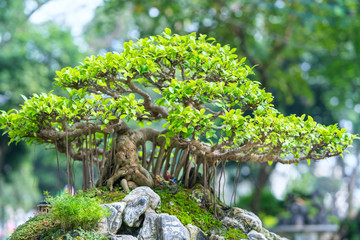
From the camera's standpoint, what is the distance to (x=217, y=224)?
464 cm

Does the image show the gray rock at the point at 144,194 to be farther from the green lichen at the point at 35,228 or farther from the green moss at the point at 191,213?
the green lichen at the point at 35,228

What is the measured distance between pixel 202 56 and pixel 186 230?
78.6 inches

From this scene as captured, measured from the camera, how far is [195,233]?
14.1ft

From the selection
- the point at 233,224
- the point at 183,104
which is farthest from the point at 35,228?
the point at 233,224

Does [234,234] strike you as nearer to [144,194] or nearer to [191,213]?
[191,213]

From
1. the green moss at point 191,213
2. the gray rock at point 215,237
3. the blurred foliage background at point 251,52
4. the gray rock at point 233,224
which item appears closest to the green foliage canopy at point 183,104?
the green moss at point 191,213

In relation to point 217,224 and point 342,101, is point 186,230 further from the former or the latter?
point 342,101

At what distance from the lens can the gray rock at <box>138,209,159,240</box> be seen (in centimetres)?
401

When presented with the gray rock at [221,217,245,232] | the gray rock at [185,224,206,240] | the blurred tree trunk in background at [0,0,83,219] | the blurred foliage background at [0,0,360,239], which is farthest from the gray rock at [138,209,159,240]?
the blurred tree trunk in background at [0,0,83,219]

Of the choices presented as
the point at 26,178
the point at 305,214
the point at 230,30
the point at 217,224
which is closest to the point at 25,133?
the point at 217,224

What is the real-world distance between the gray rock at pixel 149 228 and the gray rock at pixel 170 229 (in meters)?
0.06

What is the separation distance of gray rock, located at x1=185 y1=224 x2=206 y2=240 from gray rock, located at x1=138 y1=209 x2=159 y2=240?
0.43 meters

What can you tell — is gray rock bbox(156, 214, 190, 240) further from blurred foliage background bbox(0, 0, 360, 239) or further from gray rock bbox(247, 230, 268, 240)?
blurred foliage background bbox(0, 0, 360, 239)

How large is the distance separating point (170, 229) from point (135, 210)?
45cm
